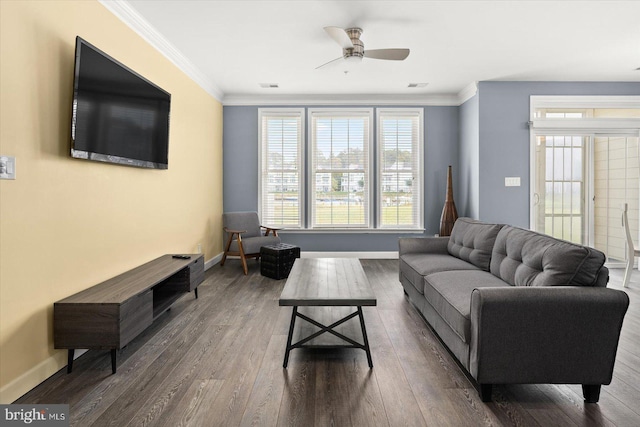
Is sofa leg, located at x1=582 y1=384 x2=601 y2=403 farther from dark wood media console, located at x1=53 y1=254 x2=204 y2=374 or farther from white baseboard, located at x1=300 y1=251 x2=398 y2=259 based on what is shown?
white baseboard, located at x1=300 y1=251 x2=398 y2=259

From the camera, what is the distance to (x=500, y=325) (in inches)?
75.7

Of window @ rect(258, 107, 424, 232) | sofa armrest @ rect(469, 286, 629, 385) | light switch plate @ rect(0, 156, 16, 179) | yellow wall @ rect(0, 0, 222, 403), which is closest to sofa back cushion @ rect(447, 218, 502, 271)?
sofa armrest @ rect(469, 286, 629, 385)

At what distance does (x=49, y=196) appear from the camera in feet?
7.30

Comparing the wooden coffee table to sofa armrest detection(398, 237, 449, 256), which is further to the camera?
sofa armrest detection(398, 237, 449, 256)

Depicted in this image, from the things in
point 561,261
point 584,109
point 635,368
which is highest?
point 584,109

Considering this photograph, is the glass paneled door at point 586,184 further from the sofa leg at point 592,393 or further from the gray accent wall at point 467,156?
the sofa leg at point 592,393

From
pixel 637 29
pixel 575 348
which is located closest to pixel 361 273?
pixel 575 348

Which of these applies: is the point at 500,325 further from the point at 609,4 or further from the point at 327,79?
the point at 327,79

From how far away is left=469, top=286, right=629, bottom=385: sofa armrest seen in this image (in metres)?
1.90

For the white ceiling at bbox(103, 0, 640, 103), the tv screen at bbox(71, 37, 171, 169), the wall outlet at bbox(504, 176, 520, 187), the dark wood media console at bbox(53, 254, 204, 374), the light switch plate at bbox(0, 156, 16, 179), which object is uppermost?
the white ceiling at bbox(103, 0, 640, 103)

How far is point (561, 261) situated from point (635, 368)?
1.07 metres

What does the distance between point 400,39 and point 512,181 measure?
2.75 m

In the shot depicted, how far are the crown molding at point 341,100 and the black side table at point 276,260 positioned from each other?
2.55 meters

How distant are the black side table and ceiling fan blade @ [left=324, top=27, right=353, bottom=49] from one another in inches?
103
